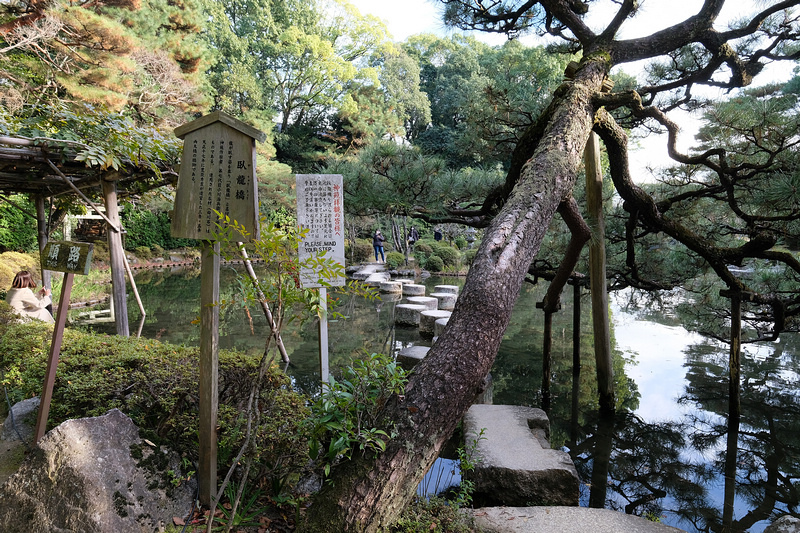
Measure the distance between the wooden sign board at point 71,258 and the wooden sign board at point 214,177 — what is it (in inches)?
35.9

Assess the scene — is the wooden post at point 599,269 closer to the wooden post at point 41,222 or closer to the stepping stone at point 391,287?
the wooden post at point 41,222

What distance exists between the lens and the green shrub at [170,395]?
8.82 ft

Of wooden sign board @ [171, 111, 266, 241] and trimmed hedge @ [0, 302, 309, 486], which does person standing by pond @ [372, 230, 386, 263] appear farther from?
wooden sign board @ [171, 111, 266, 241]

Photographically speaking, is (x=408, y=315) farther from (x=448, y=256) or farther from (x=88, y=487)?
(x=448, y=256)

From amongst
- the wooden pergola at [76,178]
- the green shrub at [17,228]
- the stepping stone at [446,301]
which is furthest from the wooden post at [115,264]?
the green shrub at [17,228]

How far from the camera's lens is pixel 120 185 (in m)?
6.48

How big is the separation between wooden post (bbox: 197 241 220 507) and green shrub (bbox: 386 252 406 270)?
573 inches

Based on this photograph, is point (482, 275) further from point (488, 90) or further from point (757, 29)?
point (757, 29)

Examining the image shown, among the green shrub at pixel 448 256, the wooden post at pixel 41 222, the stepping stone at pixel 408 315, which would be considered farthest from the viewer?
the green shrub at pixel 448 256

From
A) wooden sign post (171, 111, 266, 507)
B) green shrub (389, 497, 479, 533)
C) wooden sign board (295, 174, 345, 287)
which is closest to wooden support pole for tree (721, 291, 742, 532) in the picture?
green shrub (389, 497, 479, 533)

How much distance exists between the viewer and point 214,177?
2.55 m

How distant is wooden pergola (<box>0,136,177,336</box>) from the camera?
450cm

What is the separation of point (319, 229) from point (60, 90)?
10.3 meters

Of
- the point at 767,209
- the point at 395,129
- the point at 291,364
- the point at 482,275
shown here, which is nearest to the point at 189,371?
the point at 482,275
